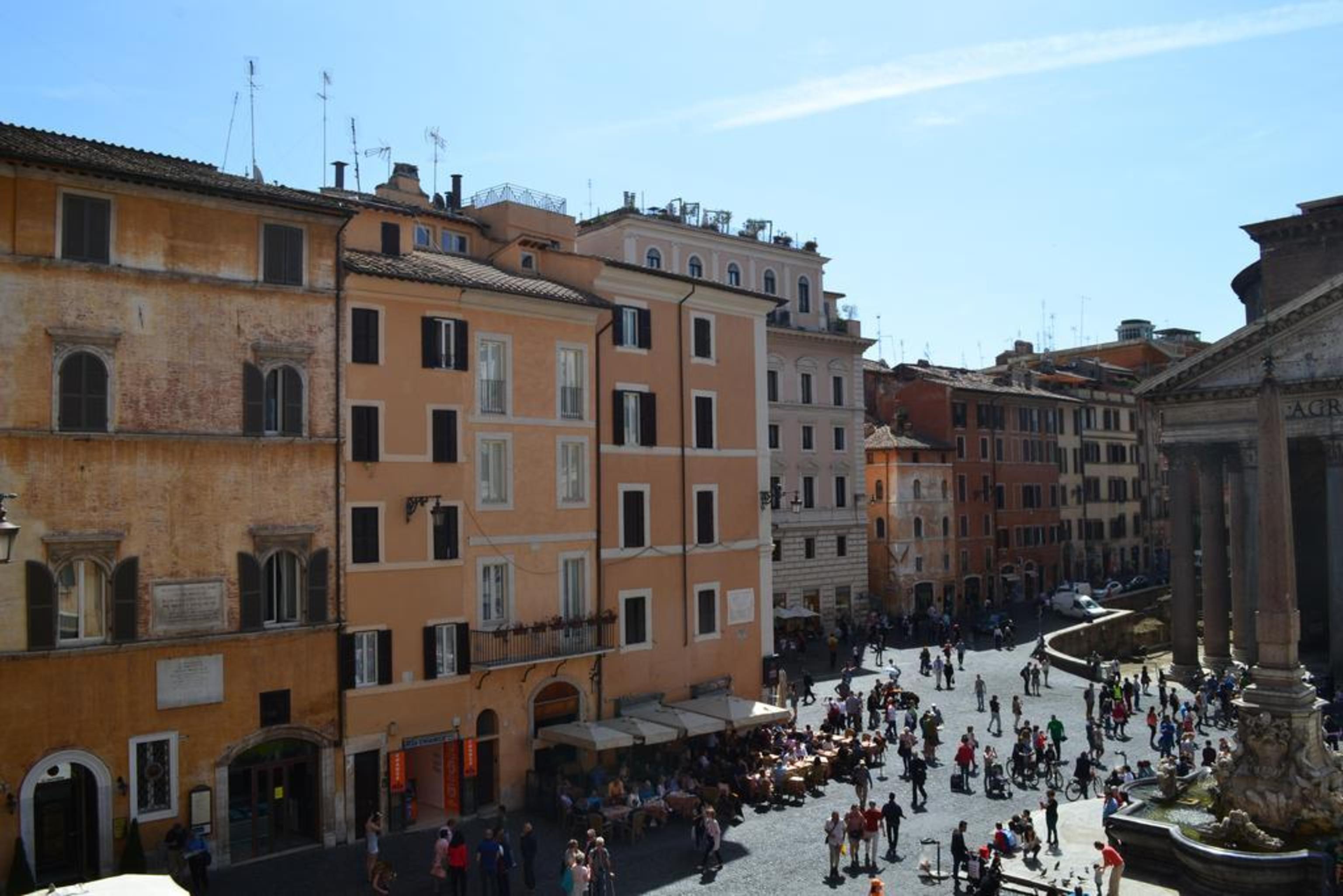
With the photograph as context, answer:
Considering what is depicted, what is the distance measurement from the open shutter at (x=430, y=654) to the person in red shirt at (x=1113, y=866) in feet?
45.9

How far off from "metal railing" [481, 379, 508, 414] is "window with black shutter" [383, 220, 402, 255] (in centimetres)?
629

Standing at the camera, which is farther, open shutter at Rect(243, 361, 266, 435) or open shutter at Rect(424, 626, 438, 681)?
open shutter at Rect(424, 626, 438, 681)

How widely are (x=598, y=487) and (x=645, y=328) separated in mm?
4797

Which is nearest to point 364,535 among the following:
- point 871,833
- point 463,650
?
point 463,650

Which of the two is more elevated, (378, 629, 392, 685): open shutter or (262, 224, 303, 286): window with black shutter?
(262, 224, 303, 286): window with black shutter

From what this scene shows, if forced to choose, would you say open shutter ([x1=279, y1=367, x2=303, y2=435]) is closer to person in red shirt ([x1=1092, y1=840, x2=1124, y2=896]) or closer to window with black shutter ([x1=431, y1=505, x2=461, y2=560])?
window with black shutter ([x1=431, y1=505, x2=461, y2=560])

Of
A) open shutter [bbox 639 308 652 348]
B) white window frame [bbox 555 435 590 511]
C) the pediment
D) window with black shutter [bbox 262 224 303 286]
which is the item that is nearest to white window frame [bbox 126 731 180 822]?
window with black shutter [bbox 262 224 303 286]

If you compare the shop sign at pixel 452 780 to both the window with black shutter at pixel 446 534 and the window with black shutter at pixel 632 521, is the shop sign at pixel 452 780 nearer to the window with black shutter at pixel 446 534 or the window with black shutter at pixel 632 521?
the window with black shutter at pixel 446 534

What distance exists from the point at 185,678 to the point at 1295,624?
20.1m

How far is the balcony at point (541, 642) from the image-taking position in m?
26.3

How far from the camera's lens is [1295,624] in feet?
64.5

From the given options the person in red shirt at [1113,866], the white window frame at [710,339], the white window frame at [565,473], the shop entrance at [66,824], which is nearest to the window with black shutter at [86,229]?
the shop entrance at [66,824]

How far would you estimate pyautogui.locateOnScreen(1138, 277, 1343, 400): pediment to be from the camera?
131 ft

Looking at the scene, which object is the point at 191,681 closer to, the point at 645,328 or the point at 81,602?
the point at 81,602
